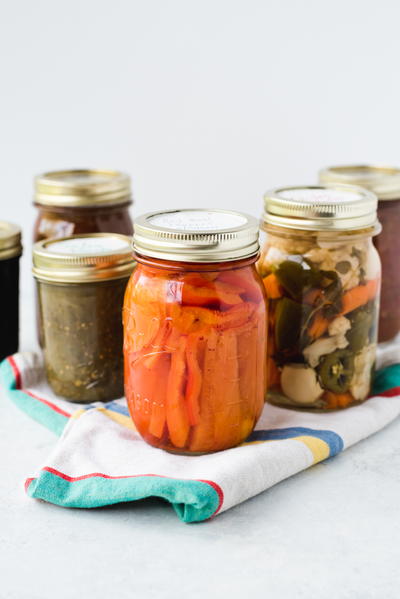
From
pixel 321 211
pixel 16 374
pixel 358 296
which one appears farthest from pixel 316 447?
pixel 16 374

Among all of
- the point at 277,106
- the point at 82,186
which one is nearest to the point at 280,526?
the point at 82,186

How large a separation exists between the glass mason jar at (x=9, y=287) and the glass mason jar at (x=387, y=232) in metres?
0.65

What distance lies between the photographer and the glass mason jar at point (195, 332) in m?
1.12

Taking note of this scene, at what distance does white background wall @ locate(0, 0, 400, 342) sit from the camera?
1910mm

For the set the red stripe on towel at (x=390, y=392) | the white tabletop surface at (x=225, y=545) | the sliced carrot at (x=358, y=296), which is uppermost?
the sliced carrot at (x=358, y=296)

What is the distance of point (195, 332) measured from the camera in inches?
44.1

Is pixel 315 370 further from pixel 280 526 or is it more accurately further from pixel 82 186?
pixel 82 186

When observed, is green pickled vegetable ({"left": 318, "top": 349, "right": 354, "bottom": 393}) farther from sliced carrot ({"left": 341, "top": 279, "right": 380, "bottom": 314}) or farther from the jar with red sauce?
the jar with red sauce

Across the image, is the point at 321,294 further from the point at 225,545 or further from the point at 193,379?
the point at 225,545

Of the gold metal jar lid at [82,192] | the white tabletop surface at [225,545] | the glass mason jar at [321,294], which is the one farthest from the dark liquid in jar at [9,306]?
the glass mason jar at [321,294]

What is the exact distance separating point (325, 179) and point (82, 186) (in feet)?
1.67

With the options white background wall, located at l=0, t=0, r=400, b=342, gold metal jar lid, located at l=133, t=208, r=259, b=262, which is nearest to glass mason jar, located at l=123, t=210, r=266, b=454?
gold metal jar lid, located at l=133, t=208, r=259, b=262

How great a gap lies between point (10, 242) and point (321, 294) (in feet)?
2.08

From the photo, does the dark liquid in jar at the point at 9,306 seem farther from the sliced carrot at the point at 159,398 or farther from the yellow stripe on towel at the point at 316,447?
the yellow stripe on towel at the point at 316,447
